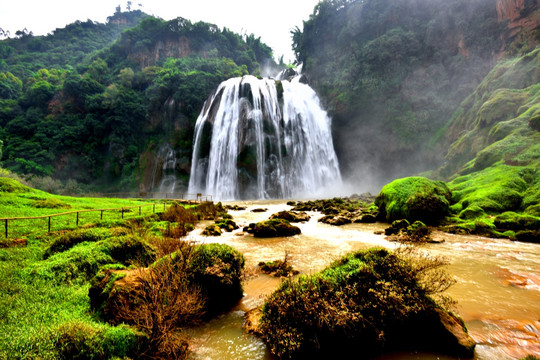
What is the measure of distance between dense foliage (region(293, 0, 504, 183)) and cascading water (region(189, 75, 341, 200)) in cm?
506

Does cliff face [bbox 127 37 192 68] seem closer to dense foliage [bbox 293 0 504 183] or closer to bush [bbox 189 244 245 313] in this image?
dense foliage [bbox 293 0 504 183]

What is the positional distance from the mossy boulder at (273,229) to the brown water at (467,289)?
1.52ft

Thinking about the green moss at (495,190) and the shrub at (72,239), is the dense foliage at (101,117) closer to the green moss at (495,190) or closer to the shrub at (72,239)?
the shrub at (72,239)

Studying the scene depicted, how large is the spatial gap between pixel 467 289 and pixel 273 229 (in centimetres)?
700

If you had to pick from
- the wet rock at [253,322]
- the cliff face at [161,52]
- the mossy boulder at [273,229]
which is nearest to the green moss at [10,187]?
the mossy boulder at [273,229]

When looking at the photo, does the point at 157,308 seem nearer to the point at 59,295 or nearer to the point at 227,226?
the point at 59,295

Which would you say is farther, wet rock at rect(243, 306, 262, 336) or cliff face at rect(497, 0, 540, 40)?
Result: cliff face at rect(497, 0, 540, 40)

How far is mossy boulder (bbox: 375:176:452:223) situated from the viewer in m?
12.5

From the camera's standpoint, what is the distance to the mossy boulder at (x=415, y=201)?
1248 cm

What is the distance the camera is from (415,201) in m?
12.6

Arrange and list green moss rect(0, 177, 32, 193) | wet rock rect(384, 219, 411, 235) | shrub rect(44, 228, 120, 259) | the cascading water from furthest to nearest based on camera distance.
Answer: the cascading water < green moss rect(0, 177, 32, 193) < wet rock rect(384, 219, 411, 235) < shrub rect(44, 228, 120, 259)

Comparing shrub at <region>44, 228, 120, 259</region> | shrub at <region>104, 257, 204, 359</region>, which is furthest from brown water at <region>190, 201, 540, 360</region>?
shrub at <region>44, 228, 120, 259</region>

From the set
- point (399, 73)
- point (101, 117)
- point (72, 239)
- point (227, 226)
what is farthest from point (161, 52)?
point (72, 239)

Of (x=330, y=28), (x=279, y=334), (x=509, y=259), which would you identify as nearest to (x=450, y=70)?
(x=330, y=28)
